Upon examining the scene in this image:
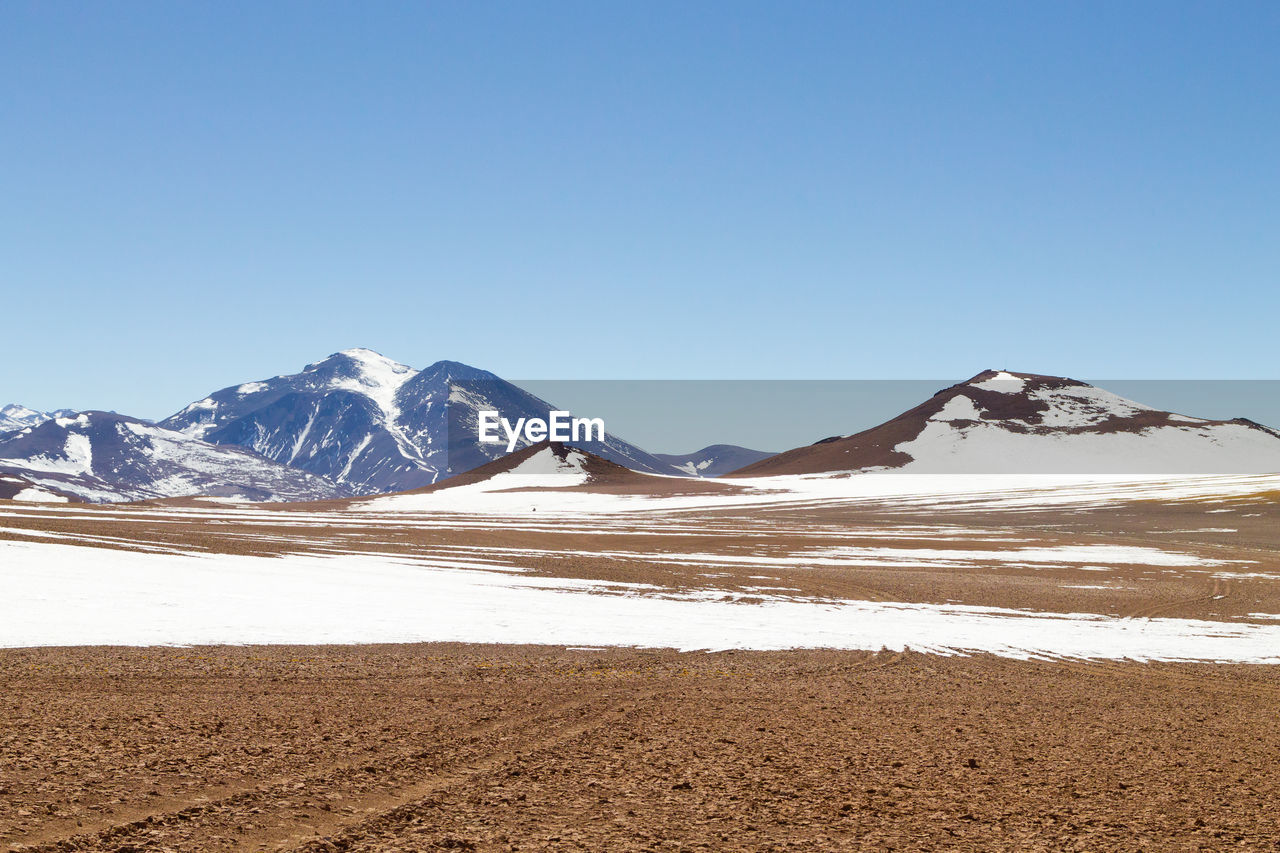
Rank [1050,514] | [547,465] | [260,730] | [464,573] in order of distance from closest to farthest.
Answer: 1. [260,730]
2. [464,573]
3. [1050,514]
4. [547,465]

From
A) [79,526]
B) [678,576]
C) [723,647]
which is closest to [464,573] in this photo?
[678,576]

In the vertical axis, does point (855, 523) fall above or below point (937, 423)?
below

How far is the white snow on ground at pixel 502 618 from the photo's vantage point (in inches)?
683

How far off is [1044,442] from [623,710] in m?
172

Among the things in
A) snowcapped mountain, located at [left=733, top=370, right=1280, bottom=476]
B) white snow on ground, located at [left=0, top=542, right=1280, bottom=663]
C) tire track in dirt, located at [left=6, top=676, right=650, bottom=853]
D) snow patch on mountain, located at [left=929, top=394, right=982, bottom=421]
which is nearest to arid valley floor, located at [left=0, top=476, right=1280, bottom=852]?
tire track in dirt, located at [left=6, top=676, right=650, bottom=853]

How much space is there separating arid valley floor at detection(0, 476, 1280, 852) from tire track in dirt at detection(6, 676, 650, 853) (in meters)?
0.04

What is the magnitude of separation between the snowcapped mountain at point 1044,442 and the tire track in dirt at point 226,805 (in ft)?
486

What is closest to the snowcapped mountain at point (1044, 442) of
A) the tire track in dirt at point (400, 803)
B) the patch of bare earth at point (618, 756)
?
the patch of bare earth at point (618, 756)

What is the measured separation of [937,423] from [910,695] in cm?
17967

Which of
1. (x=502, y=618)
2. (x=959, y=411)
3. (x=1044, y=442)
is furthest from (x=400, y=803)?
(x=959, y=411)

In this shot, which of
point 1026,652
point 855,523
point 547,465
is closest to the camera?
point 1026,652

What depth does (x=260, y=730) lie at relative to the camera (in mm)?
10172

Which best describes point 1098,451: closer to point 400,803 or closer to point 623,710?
point 623,710

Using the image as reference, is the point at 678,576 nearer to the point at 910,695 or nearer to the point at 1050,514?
the point at 910,695
